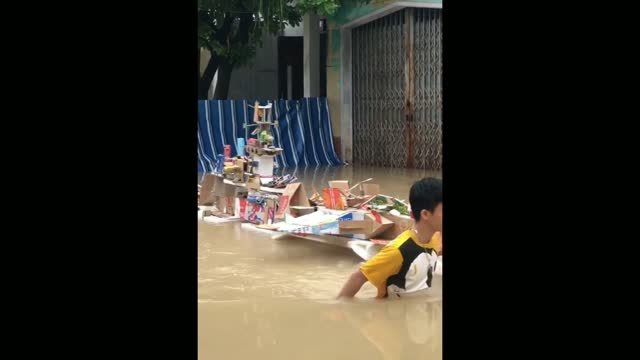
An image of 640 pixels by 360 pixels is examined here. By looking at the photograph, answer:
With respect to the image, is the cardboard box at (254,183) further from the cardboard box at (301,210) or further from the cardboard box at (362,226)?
the cardboard box at (362,226)

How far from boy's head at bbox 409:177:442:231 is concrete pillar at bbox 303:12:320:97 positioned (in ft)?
46.3

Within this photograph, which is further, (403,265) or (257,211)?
(257,211)

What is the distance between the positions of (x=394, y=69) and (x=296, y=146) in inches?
119

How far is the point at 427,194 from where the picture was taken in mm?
4227

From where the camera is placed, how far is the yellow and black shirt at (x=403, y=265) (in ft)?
14.2

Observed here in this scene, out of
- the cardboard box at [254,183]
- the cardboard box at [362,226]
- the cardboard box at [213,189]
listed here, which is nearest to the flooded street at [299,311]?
the cardboard box at [362,226]

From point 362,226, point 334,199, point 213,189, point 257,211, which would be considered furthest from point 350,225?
point 213,189

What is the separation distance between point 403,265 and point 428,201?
399mm

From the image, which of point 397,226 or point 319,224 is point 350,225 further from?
point 397,226

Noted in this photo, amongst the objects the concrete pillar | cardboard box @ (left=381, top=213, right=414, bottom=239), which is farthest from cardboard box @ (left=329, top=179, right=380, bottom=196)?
the concrete pillar

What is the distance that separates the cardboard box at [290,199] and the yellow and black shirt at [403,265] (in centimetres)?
258
